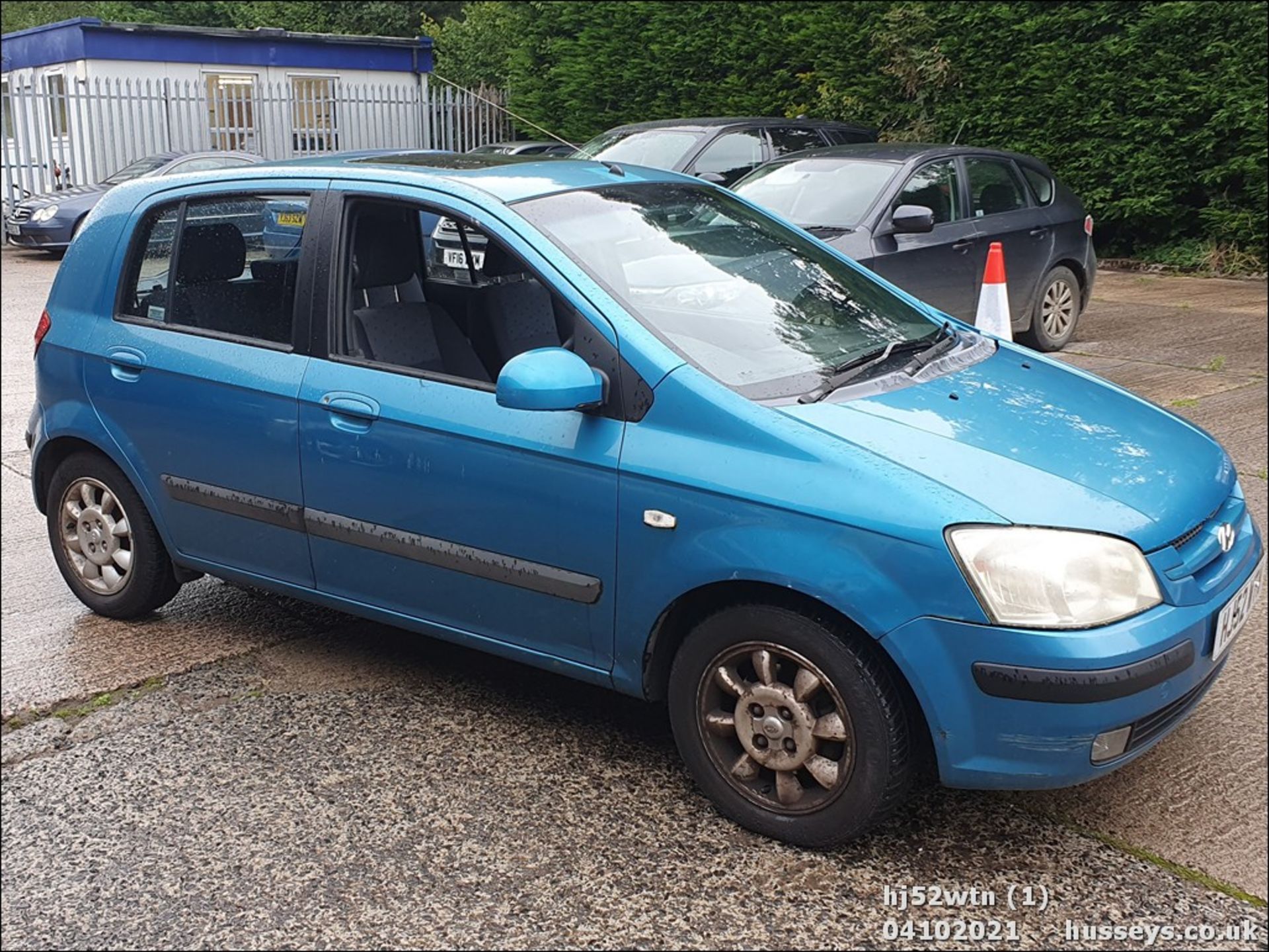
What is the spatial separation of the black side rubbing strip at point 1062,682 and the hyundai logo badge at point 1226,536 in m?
0.55

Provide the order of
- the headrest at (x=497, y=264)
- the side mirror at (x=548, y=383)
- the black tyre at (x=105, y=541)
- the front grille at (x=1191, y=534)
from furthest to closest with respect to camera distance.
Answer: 1. the black tyre at (x=105, y=541)
2. the headrest at (x=497, y=264)
3. the side mirror at (x=548, y=383)
4. the front grille at (x=1191, y=534)

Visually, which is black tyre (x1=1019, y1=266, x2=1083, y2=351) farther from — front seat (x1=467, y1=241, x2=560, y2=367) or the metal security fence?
the metal security fence

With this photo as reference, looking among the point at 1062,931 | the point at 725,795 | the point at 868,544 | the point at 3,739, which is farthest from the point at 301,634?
the point at 1062,931

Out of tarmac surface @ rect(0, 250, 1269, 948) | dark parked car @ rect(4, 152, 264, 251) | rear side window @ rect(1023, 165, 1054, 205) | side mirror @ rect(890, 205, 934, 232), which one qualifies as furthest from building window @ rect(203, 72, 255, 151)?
tarmac surface @ rect(0, 250, 1269, 948)

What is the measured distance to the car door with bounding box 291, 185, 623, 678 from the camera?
3.55 meters

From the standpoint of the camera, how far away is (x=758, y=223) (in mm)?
4480

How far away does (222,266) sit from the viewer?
14.6ft

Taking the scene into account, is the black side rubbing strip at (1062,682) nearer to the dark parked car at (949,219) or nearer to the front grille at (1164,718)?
the front grille at (1164,718)

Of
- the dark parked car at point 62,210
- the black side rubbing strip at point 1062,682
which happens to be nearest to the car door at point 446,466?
the black side rubbing strip at point 1062,682

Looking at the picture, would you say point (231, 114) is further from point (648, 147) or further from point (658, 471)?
point (658, 471)

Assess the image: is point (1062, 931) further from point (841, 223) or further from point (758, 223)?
point (841, 223)

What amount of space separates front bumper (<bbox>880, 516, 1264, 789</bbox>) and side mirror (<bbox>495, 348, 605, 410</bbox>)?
965mm

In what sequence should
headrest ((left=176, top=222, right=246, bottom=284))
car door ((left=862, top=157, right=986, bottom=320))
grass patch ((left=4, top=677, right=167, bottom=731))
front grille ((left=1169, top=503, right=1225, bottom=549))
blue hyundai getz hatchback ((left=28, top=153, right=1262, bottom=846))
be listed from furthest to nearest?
car door ((left=862, top=157, right=986, bottom=320)) → headrest ((left=176, top=222, right=246, bottom=284)) → grass patch ((left=4, top=677, right=167, bottom=731)) → front grille ((left=1169, top=503, right=1225, bottom=549)) → blue hyundai getz hatchback ((left=28, top=153, right=1262, bottom=846))

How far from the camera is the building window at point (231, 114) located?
22.3 meters
